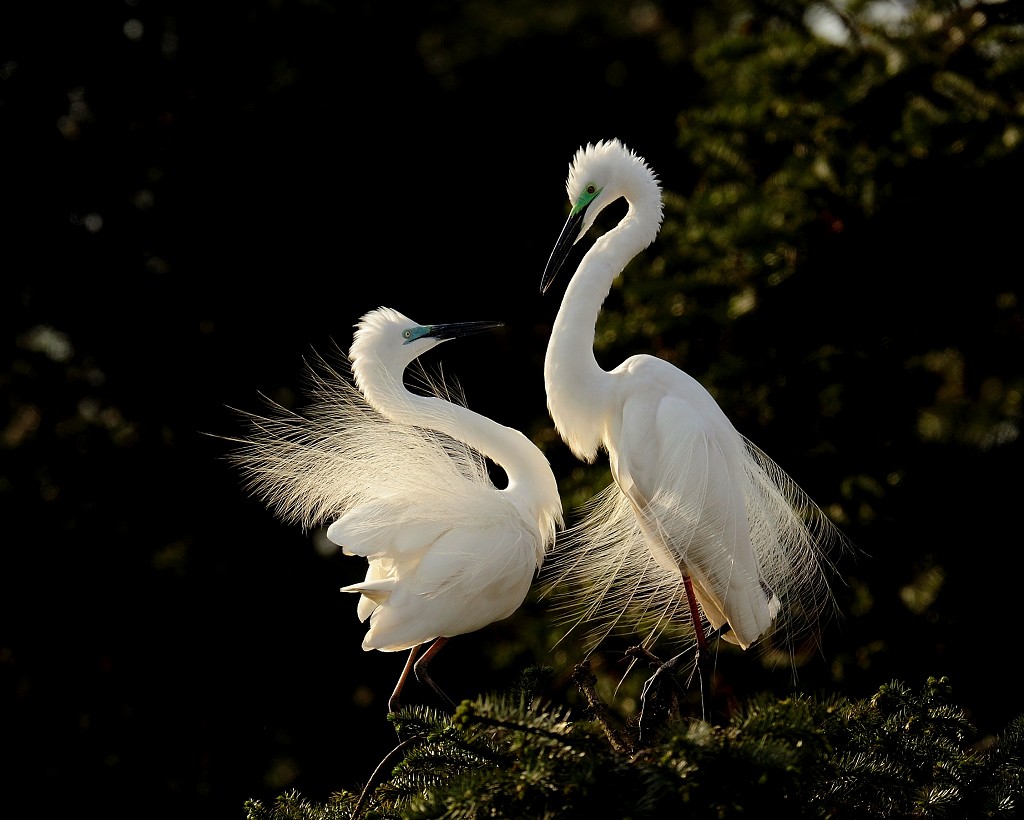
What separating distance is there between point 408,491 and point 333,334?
2.74 metres

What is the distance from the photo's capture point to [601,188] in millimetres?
3381

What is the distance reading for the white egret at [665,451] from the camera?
3.25m

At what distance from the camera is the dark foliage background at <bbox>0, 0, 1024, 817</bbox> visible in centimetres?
431

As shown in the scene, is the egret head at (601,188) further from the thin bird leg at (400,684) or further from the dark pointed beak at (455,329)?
the thin bird leg at (400,684)

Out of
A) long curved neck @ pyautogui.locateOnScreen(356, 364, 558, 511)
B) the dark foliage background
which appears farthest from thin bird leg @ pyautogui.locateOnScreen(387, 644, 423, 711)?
the dark foliage background

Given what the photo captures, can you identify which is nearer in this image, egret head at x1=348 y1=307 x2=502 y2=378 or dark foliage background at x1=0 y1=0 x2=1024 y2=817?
egret head at x1=348 y1=307 x2=502 y2=378

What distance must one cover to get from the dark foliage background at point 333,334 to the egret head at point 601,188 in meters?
1.06

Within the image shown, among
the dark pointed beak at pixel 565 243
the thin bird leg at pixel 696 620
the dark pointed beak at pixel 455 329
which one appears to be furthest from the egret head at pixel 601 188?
the thin bird leg at pixel 696 620

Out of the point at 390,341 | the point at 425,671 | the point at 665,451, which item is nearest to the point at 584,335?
the point at 665,451

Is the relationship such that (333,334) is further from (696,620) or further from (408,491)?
(696,620)

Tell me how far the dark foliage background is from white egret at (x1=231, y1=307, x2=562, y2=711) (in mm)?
997

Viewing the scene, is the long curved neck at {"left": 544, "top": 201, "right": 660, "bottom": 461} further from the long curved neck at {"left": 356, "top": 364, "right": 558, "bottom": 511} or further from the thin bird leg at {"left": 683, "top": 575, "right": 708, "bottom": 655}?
the thin bird leg at {"left": 683, "top": 575, "right": 708, "bottom": 655}

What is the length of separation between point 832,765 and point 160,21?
199 inches

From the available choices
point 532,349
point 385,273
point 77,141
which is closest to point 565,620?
point 532,349
